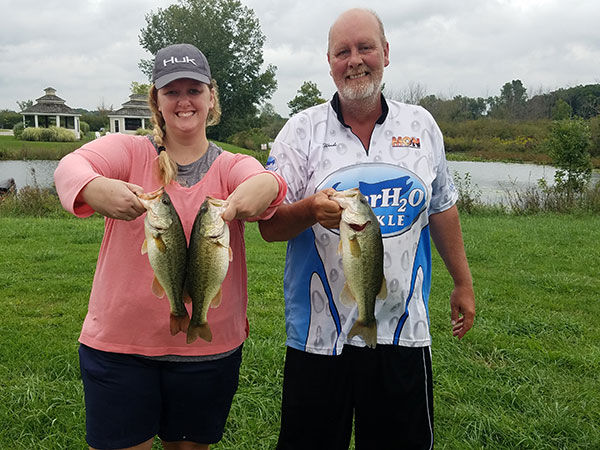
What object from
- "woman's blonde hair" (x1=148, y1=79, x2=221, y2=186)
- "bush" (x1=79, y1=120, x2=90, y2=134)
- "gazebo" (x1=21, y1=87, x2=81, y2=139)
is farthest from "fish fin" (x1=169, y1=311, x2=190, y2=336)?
"bush" (x1=79, y1=120, x2=90, y2=134)

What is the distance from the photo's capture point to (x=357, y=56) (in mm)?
2723

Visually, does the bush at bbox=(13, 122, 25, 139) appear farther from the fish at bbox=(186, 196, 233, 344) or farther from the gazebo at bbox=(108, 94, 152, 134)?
the fish at bbox=(186, 196, 233, 344)

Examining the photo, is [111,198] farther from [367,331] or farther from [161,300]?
[367,331]

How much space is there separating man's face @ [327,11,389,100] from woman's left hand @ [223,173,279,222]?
79 cm

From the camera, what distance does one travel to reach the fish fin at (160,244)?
214cm

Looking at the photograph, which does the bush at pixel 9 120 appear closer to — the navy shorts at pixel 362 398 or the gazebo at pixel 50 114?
the gazebo at pixel 50 114

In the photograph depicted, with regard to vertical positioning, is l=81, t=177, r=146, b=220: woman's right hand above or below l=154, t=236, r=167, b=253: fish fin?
above

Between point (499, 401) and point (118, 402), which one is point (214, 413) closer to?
point (118, 402)

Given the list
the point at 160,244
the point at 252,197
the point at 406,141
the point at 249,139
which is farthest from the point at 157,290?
the point at 249,139

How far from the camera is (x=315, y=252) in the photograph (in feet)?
8.99

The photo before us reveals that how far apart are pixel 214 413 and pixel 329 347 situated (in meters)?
0.67

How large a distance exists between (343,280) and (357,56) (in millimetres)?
1191

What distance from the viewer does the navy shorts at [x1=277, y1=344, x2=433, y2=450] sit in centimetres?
272

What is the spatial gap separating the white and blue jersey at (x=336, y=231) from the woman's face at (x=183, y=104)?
0.48 metres
